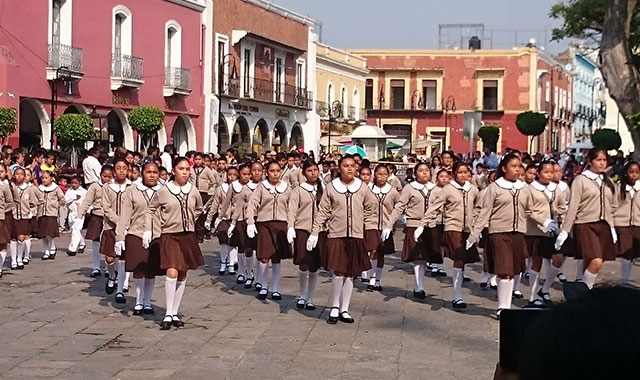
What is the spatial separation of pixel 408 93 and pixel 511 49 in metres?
6.97

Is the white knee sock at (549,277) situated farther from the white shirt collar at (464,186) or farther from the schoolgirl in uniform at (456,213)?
the white shirt collar at (464,186)

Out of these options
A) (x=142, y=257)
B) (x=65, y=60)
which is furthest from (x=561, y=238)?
(x=65, y=60)

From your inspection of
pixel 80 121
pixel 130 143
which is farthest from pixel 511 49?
pixel 80 121

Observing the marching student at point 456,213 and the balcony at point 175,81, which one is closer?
the marching student at point 456,213

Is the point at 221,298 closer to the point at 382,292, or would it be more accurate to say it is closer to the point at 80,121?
the point at 382,292

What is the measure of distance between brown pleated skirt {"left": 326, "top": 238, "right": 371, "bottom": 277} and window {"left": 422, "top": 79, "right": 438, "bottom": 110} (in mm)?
58098

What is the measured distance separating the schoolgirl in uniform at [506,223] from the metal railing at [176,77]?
26.2 metres

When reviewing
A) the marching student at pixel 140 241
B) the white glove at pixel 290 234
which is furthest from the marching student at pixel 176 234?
the white glove at pixel 290 234

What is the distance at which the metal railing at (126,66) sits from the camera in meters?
33.2

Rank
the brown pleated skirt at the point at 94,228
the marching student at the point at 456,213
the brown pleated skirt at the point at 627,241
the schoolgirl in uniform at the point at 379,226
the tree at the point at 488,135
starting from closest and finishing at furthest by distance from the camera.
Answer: the brown pleated skirt at the point at 627,241 → the marching student at the point at 456,213 → the schoolgirl in uniform at the point at 379,226 → the brown pleated skirt at the point at 94,228 → the tree at the point at 488,135

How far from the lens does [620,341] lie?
4.77ft

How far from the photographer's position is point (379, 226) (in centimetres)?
1494

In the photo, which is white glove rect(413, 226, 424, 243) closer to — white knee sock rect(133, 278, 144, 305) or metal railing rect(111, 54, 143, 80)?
white knee sock rect(133, 278, 144, 305)

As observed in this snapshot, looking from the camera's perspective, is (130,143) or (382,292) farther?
(130,143)
